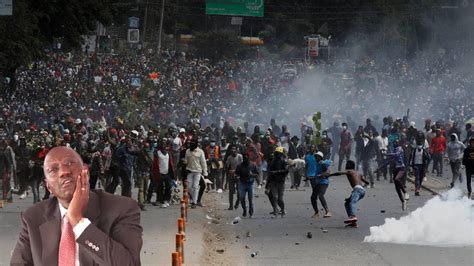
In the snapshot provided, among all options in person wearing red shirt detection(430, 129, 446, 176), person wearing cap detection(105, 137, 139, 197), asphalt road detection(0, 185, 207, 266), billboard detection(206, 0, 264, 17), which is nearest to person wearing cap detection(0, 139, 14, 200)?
asphalt road detection(0, 185, 207, 266)

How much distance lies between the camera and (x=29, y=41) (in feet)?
151

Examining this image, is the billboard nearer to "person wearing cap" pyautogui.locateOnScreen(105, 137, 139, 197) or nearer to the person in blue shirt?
"person wearing cap" pyautogui.locateOnScreen(105, 137, 139, 197)

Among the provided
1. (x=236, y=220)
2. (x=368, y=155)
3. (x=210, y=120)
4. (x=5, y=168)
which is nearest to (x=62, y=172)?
(x=236, y=220)

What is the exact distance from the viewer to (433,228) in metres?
19.4

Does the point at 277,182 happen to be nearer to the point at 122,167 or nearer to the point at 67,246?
the point at 122,167

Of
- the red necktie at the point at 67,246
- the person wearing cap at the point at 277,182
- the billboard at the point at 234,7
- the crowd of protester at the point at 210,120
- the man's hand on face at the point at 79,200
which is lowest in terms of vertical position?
the crowd of protester at the point at 210,120

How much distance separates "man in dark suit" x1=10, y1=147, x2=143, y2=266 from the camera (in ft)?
14.3

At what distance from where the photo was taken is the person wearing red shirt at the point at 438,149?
35.2 meters

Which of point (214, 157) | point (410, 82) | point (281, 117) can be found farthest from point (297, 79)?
point (214, 157)

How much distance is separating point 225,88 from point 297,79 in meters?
10.1

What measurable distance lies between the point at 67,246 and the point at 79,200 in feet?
0.56

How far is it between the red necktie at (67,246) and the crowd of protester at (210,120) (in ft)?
57.7

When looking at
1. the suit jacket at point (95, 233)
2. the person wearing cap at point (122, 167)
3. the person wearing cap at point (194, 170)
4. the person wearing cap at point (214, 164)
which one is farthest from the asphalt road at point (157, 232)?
the suit jacket at point (95, 233)

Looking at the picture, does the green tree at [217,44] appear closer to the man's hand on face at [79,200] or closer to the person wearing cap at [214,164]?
the person wearing cap at [214,164]
